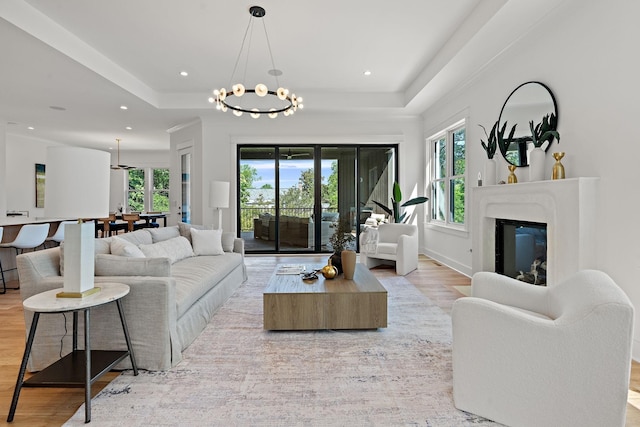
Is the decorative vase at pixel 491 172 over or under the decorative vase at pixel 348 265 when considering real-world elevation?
over

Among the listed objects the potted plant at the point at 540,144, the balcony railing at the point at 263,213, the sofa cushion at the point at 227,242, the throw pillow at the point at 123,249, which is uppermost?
the potted plant at the point at 540,144

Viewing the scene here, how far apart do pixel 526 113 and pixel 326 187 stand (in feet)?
13.7

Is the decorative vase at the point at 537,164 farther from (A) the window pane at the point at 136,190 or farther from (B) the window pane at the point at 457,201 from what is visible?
(A) the window pane at the point at 136,190

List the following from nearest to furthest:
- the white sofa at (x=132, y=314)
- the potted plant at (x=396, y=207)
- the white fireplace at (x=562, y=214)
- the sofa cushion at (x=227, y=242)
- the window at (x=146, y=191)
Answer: the white sofa at (x=132, y=314) < the white fireplace at (x=562, y=214) < the sofa cushion at (x=227, y=242) < the potted plant at (x=396, y=207) < the window at (x=146, y=191)

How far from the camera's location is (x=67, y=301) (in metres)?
1.88

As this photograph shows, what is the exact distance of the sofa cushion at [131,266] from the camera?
249 cm

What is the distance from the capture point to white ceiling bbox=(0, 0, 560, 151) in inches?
135

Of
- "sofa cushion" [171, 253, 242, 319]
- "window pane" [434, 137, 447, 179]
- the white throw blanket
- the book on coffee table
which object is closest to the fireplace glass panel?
the white throw blanket

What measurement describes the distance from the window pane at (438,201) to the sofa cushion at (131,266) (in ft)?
16.4

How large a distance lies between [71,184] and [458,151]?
532cm

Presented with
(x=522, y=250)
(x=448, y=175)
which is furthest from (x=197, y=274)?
(x=448, y=175)

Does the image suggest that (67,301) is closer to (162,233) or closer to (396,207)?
(162,233)

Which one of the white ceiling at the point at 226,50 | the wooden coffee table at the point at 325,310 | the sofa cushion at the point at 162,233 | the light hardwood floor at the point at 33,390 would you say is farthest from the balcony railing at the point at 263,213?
the wooden coffee table at the point at 325,310

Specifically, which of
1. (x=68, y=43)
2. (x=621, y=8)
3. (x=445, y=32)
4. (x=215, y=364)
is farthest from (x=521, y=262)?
(x=68, y=43)
